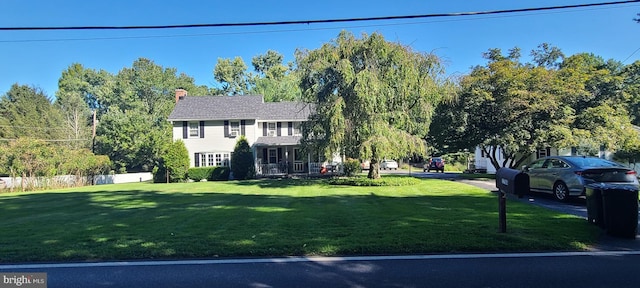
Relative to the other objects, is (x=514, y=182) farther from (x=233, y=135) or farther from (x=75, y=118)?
(x=75, y=118)

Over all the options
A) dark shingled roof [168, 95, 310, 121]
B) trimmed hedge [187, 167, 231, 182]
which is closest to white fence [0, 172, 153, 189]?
dark shingled roof [168, 95, 310, 121]

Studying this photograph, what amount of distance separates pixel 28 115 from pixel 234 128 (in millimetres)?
39056

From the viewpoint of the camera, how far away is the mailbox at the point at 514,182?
21.9ft

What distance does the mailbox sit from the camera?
667 cm

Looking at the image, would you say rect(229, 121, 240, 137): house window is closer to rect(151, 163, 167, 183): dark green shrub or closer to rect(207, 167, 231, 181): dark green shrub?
rect(207, 167, 231, 181): dark green shrub

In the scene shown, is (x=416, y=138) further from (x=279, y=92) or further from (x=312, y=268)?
(x=279, y=92)

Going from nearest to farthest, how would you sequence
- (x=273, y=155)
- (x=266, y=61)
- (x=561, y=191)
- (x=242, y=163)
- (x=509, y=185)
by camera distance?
(x=509, y=185) → (x=561, y=191) → (x=242, y=163) → (x=273, y=155) → (x=266, y=61)

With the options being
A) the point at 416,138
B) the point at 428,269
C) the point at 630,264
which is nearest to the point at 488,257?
the point at 428,269

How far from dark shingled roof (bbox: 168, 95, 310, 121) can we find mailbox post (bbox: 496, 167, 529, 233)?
25.1m

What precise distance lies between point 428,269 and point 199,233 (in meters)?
4.43

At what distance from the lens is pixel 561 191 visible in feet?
39.7

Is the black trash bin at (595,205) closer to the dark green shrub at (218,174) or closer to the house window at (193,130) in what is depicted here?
the dark green shrub at (218,174)

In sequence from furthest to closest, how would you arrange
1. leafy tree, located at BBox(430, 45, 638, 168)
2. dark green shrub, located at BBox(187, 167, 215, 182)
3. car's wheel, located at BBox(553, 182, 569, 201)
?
dark green shrub, located at BBox(187, 167, 215, 182)
leafy tree, located at BBox(430, 45, 638, 168)
car's wheel, located at BBox(553, 182, 569, 201)

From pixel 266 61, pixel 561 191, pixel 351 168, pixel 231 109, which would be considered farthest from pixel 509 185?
pixel 266 61
